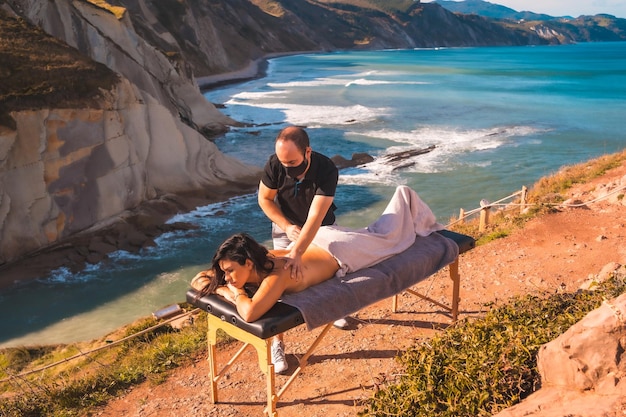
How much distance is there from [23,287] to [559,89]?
179ft

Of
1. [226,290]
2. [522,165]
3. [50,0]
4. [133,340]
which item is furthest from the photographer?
[522,165]

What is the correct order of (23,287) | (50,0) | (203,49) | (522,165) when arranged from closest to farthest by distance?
(23,287) < (50,0) < (522,165) < (203,49)

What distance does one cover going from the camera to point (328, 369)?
5707 mm

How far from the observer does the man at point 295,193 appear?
4734 millimetres

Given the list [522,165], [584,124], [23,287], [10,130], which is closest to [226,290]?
[23,287]

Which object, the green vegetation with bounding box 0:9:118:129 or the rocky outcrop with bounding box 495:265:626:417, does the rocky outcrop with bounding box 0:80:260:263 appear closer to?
the green vegetation with bounding box 0:9:118:129

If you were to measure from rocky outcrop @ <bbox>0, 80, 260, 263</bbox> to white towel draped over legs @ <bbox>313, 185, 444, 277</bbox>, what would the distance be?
34.7ft

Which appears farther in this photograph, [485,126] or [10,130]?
[485,126]

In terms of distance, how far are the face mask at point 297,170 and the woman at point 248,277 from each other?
2.35ft

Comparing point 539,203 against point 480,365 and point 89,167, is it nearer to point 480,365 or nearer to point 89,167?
point 480,365

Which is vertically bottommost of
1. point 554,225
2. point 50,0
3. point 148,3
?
point 554,225

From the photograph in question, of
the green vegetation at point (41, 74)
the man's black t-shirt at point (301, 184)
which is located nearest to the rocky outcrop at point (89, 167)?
the green vegetation at point (41, 74)

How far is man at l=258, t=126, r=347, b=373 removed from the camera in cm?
473

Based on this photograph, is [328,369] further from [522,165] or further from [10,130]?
[522,165]
